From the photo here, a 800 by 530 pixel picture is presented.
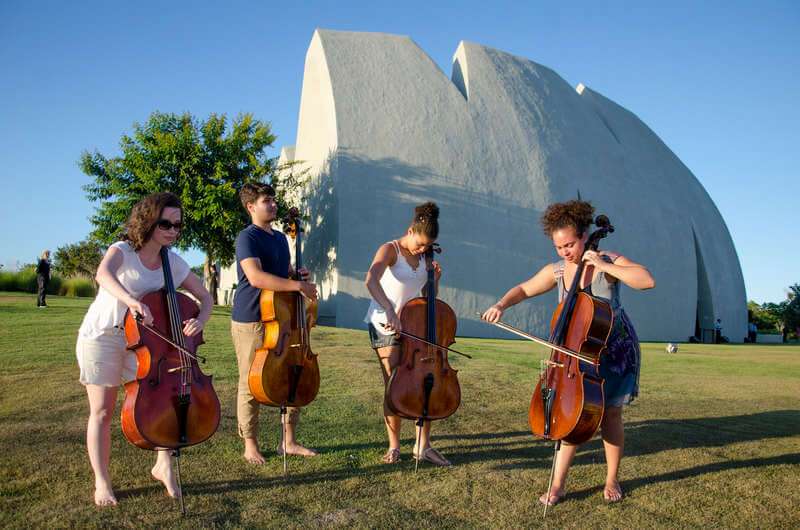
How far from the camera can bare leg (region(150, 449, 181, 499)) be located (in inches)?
139

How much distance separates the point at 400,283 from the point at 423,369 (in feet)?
2.16

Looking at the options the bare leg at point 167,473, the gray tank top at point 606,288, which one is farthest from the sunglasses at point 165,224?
the gray tank top at point 606,288

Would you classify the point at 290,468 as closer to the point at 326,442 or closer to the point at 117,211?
the point at 326,442

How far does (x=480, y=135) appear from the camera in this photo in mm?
20562

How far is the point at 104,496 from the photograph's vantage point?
337cm

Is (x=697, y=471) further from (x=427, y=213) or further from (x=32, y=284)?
(x=32, y=284)

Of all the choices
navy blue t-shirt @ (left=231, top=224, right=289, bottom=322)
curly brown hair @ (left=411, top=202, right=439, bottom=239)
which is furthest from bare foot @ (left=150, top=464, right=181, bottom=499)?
curly brown hair @ (left=411, top=202, right=439, bottom=239)

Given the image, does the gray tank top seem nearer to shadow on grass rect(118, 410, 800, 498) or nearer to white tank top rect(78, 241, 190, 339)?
shadow on grass rect(118, 410, 800, 498)

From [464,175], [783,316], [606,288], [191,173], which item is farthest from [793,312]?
[606,288]

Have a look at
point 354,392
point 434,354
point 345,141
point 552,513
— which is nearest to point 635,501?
point 552,513

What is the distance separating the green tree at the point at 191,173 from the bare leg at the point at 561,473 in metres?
16.1

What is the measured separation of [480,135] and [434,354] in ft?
56.8

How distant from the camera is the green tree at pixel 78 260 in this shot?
41688 mm

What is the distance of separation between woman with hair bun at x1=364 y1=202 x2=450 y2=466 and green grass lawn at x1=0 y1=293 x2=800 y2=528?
0.18 m
